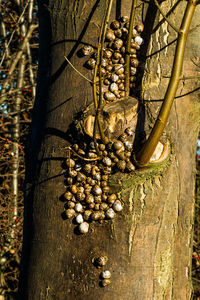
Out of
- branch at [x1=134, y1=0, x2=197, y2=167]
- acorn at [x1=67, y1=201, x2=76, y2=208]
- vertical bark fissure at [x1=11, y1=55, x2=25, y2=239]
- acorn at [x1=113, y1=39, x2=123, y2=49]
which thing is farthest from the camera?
vertical bark fissure at [x1=11, y1=55, x2=25, y2=239]

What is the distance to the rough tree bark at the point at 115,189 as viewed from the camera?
1018mm

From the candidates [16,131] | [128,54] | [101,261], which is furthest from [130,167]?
[16,131]

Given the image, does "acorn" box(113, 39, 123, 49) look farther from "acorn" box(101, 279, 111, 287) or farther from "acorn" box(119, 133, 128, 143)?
"acorn" box(101, 279, 111, 287)

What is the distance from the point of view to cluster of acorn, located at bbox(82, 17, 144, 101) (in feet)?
3.81

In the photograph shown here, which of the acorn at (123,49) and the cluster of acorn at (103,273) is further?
the acorn at (123,49)

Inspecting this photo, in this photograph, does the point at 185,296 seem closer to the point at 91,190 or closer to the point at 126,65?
the point at 91,190

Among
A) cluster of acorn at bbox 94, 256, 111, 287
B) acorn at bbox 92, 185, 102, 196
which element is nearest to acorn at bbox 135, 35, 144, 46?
acorn at bbox 92, 185, 102, 196

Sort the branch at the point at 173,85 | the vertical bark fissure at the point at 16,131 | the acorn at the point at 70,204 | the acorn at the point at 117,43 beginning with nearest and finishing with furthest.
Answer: the branch at the point at 173,85
the acorn at the point at 70,204
the acorn at the point at 117,43
the vertical bark fissure at the point at 16,131

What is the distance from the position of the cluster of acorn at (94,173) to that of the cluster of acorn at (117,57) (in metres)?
0.18

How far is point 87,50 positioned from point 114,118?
11.6 inches

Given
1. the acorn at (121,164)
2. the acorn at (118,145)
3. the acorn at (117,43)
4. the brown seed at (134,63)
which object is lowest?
the acorn at (121,164)

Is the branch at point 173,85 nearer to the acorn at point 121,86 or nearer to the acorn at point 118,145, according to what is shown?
the acorn at point 118,145

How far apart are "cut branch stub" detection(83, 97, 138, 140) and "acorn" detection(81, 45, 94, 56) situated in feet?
0.72

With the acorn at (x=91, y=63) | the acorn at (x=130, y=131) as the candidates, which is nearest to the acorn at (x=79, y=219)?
the acorn at (x=130, y=131)
